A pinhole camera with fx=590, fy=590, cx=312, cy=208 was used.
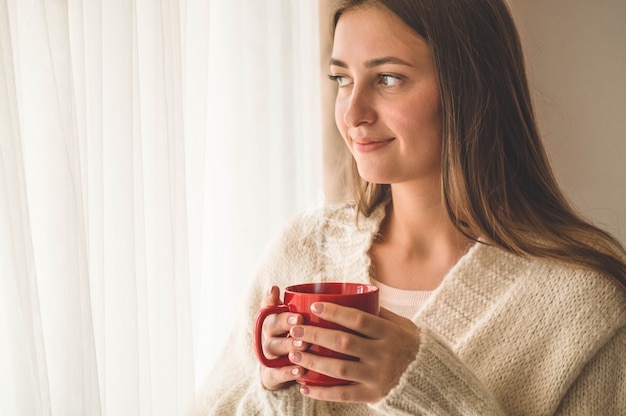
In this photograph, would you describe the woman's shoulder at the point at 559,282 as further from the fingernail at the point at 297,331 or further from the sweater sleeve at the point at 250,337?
the fingernail at the point at 297,331

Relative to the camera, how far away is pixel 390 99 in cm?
106

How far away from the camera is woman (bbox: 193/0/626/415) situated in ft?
3.33

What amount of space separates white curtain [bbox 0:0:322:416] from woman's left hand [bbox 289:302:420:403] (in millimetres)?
329

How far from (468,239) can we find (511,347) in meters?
0.25

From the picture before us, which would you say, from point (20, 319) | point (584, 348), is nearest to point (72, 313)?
point (20, 319)

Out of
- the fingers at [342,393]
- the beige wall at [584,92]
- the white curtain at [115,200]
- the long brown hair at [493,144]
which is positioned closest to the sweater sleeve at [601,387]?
the long brown hair at [493,144]

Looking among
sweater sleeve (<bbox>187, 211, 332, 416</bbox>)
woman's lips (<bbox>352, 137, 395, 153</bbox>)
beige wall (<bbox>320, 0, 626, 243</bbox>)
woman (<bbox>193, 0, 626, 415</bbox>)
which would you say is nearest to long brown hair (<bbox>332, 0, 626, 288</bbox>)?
woman (<bbox>193, 0, 626, 415</bbox>)

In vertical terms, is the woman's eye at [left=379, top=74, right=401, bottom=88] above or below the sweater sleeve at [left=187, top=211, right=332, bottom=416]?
above

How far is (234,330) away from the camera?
4.12ft

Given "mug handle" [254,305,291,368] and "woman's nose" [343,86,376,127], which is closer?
"mug handle" [254,305,291,368]

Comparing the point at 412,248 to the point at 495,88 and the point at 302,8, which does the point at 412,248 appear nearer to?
the point at 495,88

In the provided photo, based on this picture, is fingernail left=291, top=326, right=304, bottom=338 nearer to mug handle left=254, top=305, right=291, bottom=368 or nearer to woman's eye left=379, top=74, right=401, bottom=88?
mug handle left=254, top=305, right=291, bottom=368

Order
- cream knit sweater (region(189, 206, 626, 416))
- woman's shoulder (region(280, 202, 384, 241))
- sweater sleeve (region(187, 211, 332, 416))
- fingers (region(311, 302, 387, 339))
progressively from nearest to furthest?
fingers (region(311, 302, 387, 339)) < cream knit sweater (region(189, 206, 626, 416)) < sweater sleeve (region(187, 211, 332, 416)) < woman's shoulder (region(280, 202, 384, 241))

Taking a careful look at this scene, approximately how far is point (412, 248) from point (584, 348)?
1.23ft
